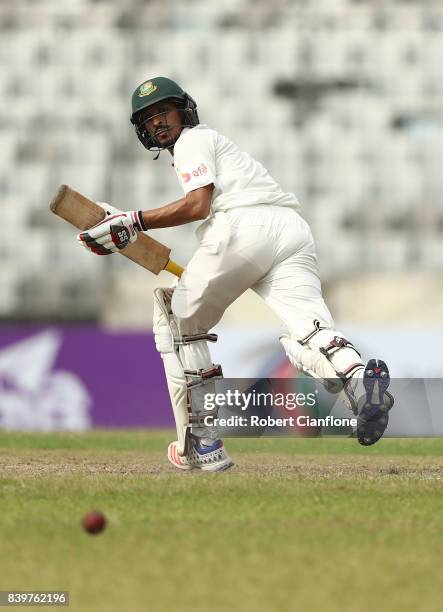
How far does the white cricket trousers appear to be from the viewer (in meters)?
5.92

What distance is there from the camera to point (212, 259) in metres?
5.91

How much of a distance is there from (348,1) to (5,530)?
49.7 feet

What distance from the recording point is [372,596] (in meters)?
3.16

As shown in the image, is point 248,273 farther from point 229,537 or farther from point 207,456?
point 229,537

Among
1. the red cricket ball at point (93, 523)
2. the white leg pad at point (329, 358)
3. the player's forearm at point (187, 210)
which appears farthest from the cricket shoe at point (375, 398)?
the red cricket ball at point (93, 523)

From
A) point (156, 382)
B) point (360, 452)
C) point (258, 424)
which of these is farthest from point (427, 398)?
point (156, 382)

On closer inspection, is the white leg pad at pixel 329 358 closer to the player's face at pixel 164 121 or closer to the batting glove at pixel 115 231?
the batting glove at pixel 115 231

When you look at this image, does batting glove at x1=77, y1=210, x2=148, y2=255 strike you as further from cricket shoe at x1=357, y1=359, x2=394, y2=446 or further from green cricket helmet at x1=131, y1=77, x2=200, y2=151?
cricket shoe at x1=357, y1=359, x2=394, y2=446

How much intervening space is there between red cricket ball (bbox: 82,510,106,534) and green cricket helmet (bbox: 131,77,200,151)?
2.61 metres

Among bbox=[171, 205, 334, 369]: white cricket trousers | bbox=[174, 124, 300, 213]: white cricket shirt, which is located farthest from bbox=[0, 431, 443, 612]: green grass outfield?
bbox=[174, 124, 300, 213]: white cricket shirt

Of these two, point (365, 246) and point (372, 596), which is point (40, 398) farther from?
point (372, 596)

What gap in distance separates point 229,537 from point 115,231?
2.32 m

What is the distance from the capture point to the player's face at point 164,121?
6117 mm

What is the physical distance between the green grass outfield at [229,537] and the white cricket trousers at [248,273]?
77 centimetres
